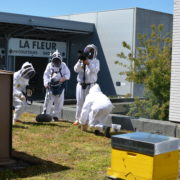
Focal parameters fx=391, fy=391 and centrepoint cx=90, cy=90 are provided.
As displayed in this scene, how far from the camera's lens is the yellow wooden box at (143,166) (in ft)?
16.4

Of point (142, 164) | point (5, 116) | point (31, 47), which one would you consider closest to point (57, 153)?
point (5, 116)

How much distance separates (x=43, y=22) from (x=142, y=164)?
18372 millimetres

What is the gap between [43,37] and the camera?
25.9m

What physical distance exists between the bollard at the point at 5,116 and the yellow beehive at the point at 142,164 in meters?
1.80

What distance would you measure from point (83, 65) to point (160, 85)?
11.6 feet

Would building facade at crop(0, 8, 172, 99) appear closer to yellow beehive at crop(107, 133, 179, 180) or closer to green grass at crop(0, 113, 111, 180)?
Answer: green grass at crop(0, 113, 111, 180)

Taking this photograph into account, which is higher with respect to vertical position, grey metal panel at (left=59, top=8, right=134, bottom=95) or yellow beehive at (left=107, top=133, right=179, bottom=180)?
grey metal panel at (left=59, top=8, right=134, bottom=95)

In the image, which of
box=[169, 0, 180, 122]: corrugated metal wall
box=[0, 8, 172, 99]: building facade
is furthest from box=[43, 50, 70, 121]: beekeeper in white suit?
box=[0, 8, 172, 99]: building facade

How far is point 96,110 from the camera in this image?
30.7 feet

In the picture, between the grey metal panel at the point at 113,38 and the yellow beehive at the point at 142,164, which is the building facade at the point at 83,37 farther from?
the yellow beehive at the point at 142,164

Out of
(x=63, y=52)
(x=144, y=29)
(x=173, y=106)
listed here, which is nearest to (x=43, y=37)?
(x=63, y=52)

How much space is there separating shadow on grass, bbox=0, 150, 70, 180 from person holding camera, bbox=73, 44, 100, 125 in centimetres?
392

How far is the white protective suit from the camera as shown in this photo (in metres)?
9.38

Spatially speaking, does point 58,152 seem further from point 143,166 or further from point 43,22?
point 43,22
